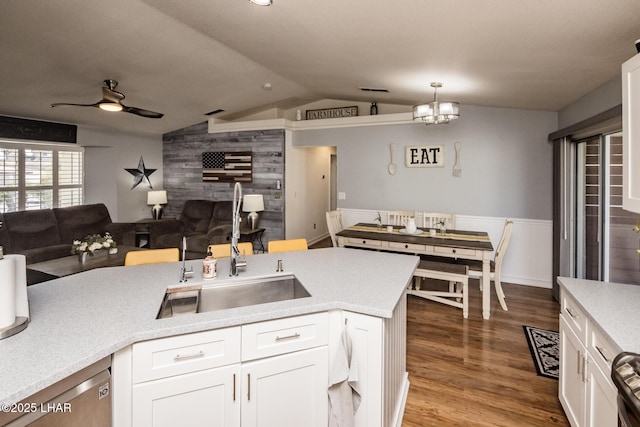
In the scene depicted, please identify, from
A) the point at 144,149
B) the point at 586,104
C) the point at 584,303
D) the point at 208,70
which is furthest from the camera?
the point at 144,149

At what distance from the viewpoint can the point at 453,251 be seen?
3695 millimetres

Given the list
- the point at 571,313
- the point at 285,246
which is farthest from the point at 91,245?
the point at 571,313

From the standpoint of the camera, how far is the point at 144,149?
6.69m

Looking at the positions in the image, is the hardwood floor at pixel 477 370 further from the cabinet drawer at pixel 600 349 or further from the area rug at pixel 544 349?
the cabinet drawer at pixel 600 349

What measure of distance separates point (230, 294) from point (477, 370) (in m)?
2.01

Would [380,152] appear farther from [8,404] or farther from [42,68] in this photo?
[8,404]

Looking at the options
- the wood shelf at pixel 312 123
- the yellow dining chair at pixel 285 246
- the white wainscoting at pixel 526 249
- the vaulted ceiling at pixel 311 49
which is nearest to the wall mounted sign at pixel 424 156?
the wood shelf at pixel 312 123

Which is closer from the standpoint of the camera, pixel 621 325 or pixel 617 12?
pixel 621 325

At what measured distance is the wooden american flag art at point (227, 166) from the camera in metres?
6.38

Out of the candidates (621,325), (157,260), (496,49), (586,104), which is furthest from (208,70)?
(621,325)

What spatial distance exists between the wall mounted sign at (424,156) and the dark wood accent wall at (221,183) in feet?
7.46

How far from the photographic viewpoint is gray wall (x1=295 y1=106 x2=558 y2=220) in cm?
458

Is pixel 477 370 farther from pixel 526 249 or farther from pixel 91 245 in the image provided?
pixel 91 245

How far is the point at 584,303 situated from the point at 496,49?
180 centimetres
